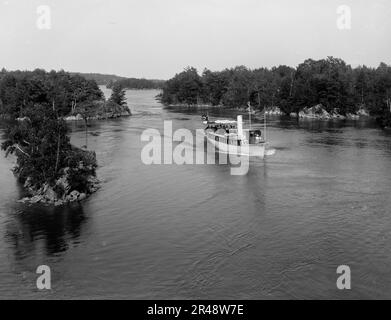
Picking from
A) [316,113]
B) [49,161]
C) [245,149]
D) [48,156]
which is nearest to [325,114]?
[316,113]

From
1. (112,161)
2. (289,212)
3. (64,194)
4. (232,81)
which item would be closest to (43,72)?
(232,81)

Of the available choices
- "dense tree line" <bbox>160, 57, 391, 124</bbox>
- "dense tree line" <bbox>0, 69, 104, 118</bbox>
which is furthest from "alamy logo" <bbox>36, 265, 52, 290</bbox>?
"dense tree line" <bbox>160, 57, 391, 124</bbox>

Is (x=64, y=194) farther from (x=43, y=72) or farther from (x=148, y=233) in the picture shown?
(x=43, y=72)

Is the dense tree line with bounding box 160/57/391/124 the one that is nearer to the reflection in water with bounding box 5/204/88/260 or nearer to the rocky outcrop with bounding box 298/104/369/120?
the rocky outcrop with bounding box 298/104/369/120

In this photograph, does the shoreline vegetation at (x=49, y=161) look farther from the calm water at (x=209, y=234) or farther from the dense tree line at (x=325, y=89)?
the dense tree line at (x=325, y=89)

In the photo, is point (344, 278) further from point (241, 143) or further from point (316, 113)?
point (316, 113)

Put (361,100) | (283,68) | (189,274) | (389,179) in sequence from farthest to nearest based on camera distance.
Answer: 1. (283,68)
2. (361,100)
3. (389,179)
4. (189,274)
